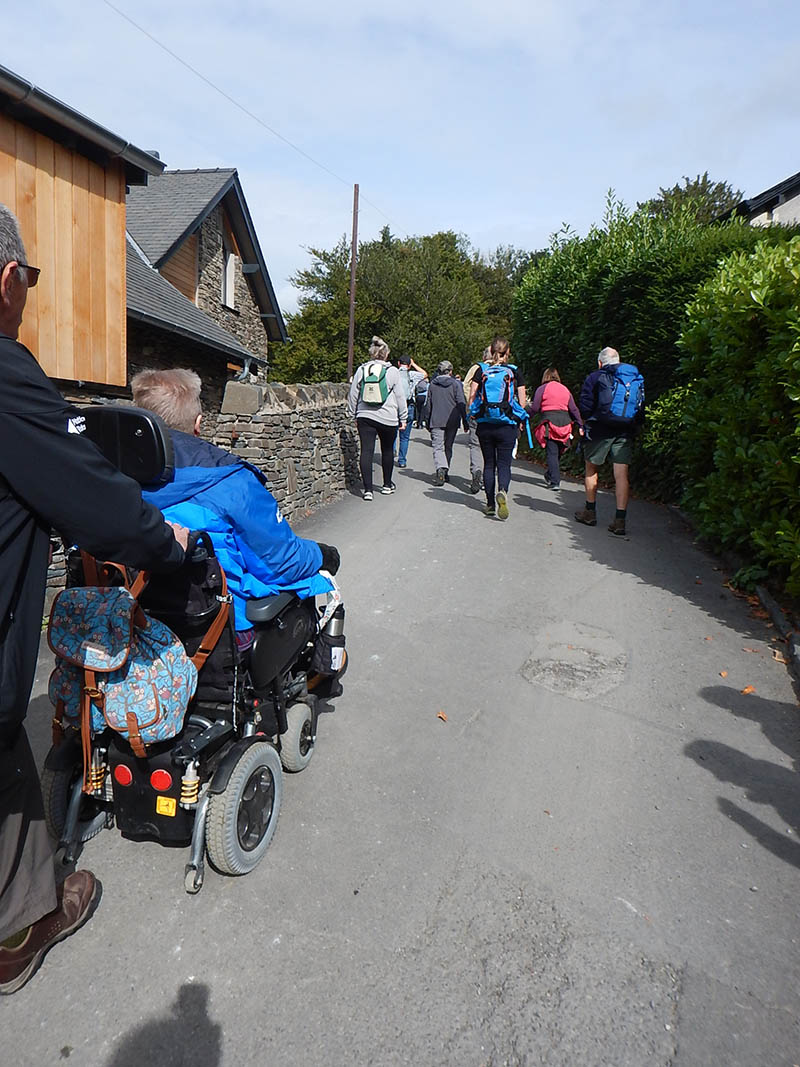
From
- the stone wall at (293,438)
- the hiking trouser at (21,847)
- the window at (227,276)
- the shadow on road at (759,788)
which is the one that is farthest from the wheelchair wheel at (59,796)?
the window at (227,276)

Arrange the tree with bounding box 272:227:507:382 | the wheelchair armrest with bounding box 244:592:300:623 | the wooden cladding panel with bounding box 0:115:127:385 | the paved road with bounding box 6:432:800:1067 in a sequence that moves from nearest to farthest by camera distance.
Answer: the paved road with bounding box 6:432:800:1067 → the wheelchair armrest with bounding box 244:592:300:623 → the wooden cladding panel with bounding box 0:115:127:385 → the tree with bounding box 272:227:507:382

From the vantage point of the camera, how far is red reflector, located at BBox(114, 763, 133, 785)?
240cm

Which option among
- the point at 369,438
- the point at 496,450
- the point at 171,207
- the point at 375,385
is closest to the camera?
the point at 496,450

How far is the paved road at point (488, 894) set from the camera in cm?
204

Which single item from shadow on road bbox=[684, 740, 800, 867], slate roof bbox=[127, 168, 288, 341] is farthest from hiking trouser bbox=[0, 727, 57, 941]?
slate roof bbox=[127, 168, 288, 341]

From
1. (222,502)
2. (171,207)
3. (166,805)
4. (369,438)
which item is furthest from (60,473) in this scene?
(171,207)

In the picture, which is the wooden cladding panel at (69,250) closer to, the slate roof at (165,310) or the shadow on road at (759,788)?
the slate roof at (165,310)

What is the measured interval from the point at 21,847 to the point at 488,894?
1592 mm

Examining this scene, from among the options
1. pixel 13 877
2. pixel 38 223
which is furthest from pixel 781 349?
pixel 38 223

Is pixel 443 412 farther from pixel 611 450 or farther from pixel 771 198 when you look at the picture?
pixel 771 198

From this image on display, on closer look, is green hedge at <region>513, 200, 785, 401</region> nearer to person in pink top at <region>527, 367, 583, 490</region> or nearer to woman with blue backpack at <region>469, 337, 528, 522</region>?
person in pink top at <region>527, 367, 583, 490</region>

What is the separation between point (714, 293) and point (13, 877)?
741 cm

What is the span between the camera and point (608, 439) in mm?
7879

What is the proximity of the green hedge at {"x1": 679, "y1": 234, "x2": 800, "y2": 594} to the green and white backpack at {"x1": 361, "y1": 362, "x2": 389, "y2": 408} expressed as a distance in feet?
11.5
